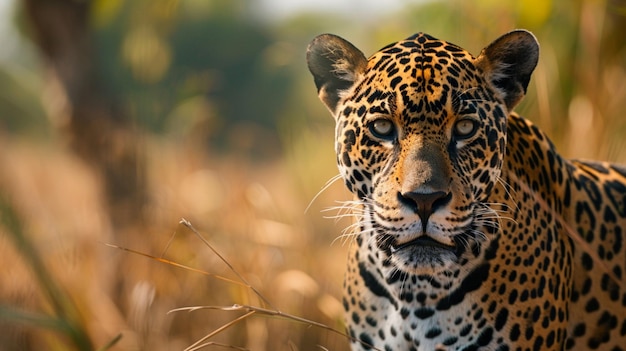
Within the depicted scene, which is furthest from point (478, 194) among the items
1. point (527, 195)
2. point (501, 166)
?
point (527, 195)

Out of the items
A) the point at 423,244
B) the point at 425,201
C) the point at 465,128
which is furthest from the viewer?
the point at 465,128

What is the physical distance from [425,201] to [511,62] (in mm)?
816

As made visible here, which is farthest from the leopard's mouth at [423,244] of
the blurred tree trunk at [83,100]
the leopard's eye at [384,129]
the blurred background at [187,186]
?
the blurred tree trunk at [83,100]

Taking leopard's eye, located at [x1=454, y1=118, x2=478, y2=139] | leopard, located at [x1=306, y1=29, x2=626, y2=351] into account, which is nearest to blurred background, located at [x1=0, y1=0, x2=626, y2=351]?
leopard, located at [x1=306, y1=29, x2=626, y2=351]

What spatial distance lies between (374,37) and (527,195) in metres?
4.97

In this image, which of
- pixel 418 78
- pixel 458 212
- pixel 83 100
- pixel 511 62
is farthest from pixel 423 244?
pixel 83 100

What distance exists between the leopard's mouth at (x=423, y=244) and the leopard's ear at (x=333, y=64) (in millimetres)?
761

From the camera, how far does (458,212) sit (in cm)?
351

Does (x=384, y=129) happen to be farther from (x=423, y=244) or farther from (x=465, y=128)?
(x=423, y=244)

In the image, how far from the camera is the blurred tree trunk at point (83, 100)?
31.8 ft

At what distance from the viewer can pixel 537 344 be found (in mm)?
3932

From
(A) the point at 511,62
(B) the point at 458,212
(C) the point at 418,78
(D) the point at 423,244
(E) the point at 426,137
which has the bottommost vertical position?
(D) the point at 423,244

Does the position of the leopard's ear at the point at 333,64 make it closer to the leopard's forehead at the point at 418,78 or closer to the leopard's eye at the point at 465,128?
the leopard's forehead at the point at 418,78

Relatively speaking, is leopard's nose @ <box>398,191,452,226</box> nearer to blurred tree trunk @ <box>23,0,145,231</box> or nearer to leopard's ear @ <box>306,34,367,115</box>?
leopard's ear @ <box>306,34,367,115</box>
